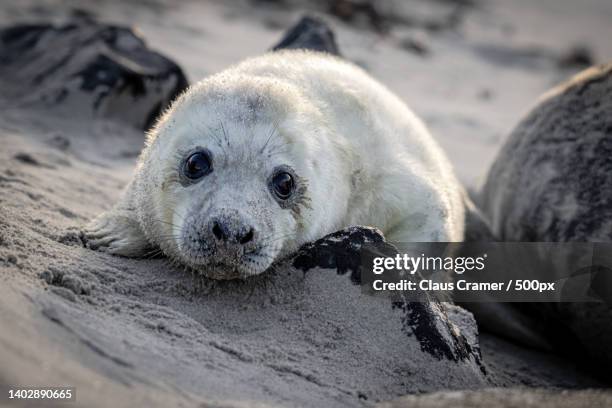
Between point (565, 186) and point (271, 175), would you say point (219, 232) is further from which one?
point (565, 186)

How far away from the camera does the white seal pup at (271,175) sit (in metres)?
2.45

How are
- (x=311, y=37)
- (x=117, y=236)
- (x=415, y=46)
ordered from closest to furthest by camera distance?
(x=117, y=236)
(x=311, y=37)
(x=415, y=46)

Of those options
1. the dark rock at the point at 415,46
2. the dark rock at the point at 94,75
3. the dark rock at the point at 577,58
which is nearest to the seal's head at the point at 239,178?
the dark rock at the point at 94,75

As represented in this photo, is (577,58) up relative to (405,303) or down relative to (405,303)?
up

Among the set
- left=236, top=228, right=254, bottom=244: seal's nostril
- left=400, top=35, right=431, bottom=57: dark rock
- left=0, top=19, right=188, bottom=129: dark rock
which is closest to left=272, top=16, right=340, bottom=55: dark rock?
left=0, top=19, right=188, bottom=129: dark rock

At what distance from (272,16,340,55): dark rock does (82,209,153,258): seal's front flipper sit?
214 centimetres

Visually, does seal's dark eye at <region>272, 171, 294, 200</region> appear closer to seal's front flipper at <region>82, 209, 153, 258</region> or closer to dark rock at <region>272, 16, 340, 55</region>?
seal's front flipper at <region>82, 209, 153, 258</region>

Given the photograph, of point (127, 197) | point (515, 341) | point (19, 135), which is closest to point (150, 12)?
point (19, 135)

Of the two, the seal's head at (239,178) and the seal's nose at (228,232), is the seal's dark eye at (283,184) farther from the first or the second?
the seal's nose at (228,232)

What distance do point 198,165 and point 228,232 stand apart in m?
0.36

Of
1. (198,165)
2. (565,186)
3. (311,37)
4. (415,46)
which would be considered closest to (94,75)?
(311,37)

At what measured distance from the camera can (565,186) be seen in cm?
358

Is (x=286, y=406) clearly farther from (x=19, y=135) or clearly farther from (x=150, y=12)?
(x=150, y=12)

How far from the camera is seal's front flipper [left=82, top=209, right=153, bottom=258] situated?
2.79 m
